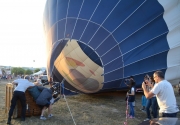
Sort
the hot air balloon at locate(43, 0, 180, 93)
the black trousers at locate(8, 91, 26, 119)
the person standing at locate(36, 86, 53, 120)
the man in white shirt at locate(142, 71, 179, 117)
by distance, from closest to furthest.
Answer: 1. the man in white shirt at locate(142, 71, 179, 117)
2. the black trousers at locate(8, 91, 26, 119)
3. the person standing at locate(36, 86, 53, 120)
4. the hot air balloon at locate(43, 0, 180, 93)

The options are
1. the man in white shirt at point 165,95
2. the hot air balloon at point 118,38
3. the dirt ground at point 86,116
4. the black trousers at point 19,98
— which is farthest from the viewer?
the hot air balloon at point 118,38

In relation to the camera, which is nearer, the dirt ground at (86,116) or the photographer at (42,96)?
the dirt ground at (86,116)

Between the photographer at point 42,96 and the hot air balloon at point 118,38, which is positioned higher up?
the hot air balloon at point 118,38

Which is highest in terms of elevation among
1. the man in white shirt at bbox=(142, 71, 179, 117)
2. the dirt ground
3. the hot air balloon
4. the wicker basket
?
the hot air balloon

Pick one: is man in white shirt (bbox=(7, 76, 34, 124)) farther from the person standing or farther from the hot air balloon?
the hot air balloon

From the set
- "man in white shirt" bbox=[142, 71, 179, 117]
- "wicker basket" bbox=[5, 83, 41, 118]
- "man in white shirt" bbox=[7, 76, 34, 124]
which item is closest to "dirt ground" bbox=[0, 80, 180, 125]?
"wicker basket" bbox=[5, 83, 41, 118]

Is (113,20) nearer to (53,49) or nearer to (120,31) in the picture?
(120,31)

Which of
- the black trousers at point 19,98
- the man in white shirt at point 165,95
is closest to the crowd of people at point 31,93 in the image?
the black trousers at point 19,98

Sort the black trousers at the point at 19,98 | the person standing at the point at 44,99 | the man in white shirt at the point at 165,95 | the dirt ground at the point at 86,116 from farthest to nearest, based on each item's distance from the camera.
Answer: the person standing at the point at 44,99 < the dirt ground at the point at 86,116 < the black trousers at the point at 19,98 < the man in white shirt at the point at 165,95

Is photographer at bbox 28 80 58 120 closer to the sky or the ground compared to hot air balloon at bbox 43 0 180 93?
closer to the ground

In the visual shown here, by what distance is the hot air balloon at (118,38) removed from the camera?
525 centimetres

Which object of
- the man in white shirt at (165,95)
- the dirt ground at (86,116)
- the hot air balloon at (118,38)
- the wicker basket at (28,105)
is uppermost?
the hot air balloon at (118,38)

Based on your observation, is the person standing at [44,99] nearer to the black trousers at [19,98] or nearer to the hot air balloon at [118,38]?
the black trousers at [19,98]

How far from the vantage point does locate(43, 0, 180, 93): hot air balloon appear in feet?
17.2
